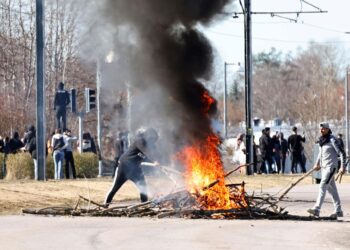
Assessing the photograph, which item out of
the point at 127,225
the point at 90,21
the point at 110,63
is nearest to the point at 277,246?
the point at 127,225

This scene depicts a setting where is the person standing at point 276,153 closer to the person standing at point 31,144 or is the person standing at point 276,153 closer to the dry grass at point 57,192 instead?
the person standing at point 31,144

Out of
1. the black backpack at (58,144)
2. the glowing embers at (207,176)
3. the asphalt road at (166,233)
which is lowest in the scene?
the asphalt road at (166,233)

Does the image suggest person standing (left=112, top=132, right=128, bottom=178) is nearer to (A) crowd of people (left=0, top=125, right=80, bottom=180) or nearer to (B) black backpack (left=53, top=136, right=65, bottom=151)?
(A) crowd of people (left=0, top=125, right=80, bottom=180)

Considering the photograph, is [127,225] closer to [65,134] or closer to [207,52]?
[207,52]

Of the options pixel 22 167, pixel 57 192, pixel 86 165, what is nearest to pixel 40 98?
pixel 57 192

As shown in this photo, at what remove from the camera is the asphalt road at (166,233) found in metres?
14.1

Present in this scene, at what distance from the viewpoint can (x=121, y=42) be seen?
20.5m

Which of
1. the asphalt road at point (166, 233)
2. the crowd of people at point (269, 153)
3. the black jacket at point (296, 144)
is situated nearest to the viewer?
the asphalt road at point (166, 233)

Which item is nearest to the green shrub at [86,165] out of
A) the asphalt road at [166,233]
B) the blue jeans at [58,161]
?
the blue jeans at [58,161]

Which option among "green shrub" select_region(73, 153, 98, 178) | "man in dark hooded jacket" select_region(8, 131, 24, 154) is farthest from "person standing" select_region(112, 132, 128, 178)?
"man in dark hooded jacket" select_region(8, 131, 24, 154)

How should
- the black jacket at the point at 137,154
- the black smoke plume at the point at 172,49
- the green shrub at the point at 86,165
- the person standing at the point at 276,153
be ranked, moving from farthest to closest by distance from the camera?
the person standing at the point at 276,153, the green shrub at the point at 86,165, the black jacket at the point at 137,154, the black smoke plume at the point at 172,49

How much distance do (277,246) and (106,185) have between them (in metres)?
13.6

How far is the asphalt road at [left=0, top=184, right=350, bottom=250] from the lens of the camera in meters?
14.1

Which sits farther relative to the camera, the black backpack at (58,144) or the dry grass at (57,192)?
the black backpack at (58,144)
